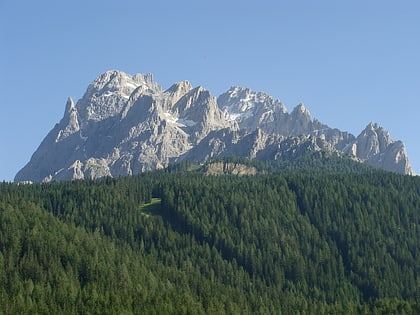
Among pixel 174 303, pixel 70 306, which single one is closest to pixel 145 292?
pixel 174 303

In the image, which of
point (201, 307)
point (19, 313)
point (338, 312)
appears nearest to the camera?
point (19, 313)

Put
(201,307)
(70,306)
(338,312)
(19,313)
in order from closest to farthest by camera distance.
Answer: (19,313) → (70,306) → (201,307) → (338,312)

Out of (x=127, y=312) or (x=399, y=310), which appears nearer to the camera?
(x=127, y=312)

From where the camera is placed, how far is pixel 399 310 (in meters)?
198

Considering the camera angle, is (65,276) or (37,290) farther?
(65,276)

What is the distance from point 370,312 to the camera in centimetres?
19712

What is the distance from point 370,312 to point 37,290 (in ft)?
273

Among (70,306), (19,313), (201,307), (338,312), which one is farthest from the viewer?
(338,312)

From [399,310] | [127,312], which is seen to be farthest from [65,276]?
[399,310]

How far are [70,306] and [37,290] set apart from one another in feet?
41.5

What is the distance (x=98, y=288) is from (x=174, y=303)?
22.0 m

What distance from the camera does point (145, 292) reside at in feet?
621

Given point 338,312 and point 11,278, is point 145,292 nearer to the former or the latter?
point 11,278

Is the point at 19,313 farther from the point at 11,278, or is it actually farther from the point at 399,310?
the point at 399,310
